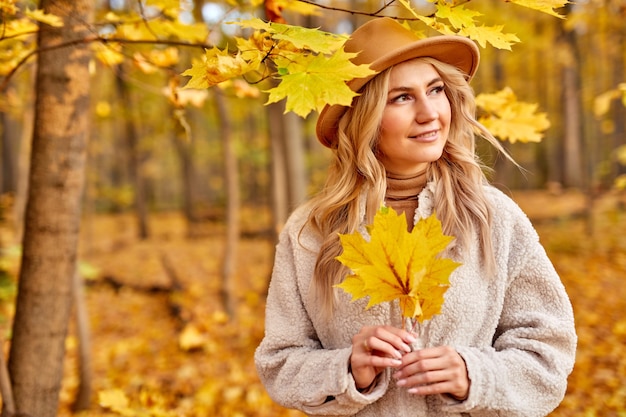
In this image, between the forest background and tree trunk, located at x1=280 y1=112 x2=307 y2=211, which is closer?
the forest background

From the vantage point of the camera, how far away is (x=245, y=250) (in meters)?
10.5

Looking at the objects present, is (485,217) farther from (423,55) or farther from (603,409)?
(603,409)

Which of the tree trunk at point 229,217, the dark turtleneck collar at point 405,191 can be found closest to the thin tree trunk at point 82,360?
the tree trunk at point 229,217

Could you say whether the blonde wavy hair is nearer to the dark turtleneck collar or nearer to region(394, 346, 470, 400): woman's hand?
the dark turtleneck collar

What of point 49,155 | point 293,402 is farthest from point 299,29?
point 49,155

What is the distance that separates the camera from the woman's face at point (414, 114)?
1425mm

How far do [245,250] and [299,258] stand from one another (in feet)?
29.9

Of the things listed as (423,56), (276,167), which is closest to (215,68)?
(423,56)

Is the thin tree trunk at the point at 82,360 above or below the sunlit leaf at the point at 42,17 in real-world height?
below

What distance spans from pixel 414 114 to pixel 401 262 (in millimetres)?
575

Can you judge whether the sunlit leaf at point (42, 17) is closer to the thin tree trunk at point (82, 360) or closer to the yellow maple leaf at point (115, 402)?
the yellow maple leaf at point (115, 402)

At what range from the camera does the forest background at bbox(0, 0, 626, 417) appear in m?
1.97

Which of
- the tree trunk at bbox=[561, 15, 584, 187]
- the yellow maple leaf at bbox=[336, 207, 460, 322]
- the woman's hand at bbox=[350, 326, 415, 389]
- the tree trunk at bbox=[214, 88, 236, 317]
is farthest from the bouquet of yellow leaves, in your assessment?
the tree trunk at bbox=[561, 15, 584, 187]

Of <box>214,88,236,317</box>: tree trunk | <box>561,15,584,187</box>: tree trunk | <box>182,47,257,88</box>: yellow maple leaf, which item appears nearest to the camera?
<box>182,47,257,88</box>: yellow maple leaf
